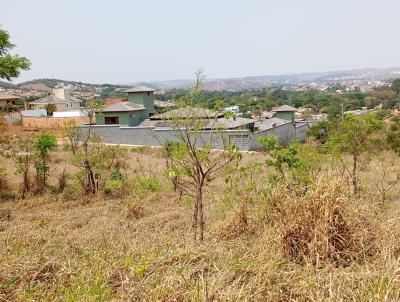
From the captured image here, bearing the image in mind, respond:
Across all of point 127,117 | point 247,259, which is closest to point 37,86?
point 127,117

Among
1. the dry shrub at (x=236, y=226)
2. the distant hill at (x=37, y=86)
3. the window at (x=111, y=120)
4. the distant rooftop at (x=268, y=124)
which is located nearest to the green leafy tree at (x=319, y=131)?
the distant rooftop at (x=268, y=124)

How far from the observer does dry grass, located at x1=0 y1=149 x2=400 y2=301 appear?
267 centimetres

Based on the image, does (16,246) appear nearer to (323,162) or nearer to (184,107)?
(184,107)

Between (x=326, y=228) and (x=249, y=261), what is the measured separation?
→ 713 millimetres

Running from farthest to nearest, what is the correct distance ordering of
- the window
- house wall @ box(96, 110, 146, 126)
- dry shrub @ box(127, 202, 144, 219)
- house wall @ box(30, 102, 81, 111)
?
house wall @ box(30, 102, 81, 111)
the window
house wall @ box(96, 110, 146, 126)
dry shrub @ box(127, 202, 144, 219)

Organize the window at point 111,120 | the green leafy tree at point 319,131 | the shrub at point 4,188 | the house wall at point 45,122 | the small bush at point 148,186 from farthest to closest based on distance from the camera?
the house wall at point 45,122, the window at point 111,120, the green leafy tree at point 319,131, the shrub at point 4,188, the small bush at point 148,186

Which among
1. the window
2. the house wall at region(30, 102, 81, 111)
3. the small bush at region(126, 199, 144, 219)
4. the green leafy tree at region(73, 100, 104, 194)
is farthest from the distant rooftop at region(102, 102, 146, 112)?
the small bush at region(126, 199, 144, 219)

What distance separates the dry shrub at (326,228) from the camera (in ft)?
10.8

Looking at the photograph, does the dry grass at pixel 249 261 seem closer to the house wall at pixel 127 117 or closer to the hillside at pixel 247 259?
the hillside at pixel 247 259

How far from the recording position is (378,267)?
2.94m

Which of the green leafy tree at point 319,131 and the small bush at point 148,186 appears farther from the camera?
the green leafy tree at point 319,131

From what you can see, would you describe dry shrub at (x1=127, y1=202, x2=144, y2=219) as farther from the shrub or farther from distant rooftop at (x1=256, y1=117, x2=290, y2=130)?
distant rooftop at (x1=256, y1=117, x2=290, y2=130)

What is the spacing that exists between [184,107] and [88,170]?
4534mm

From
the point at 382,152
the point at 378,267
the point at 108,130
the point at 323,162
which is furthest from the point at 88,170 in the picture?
the point at 108,130
